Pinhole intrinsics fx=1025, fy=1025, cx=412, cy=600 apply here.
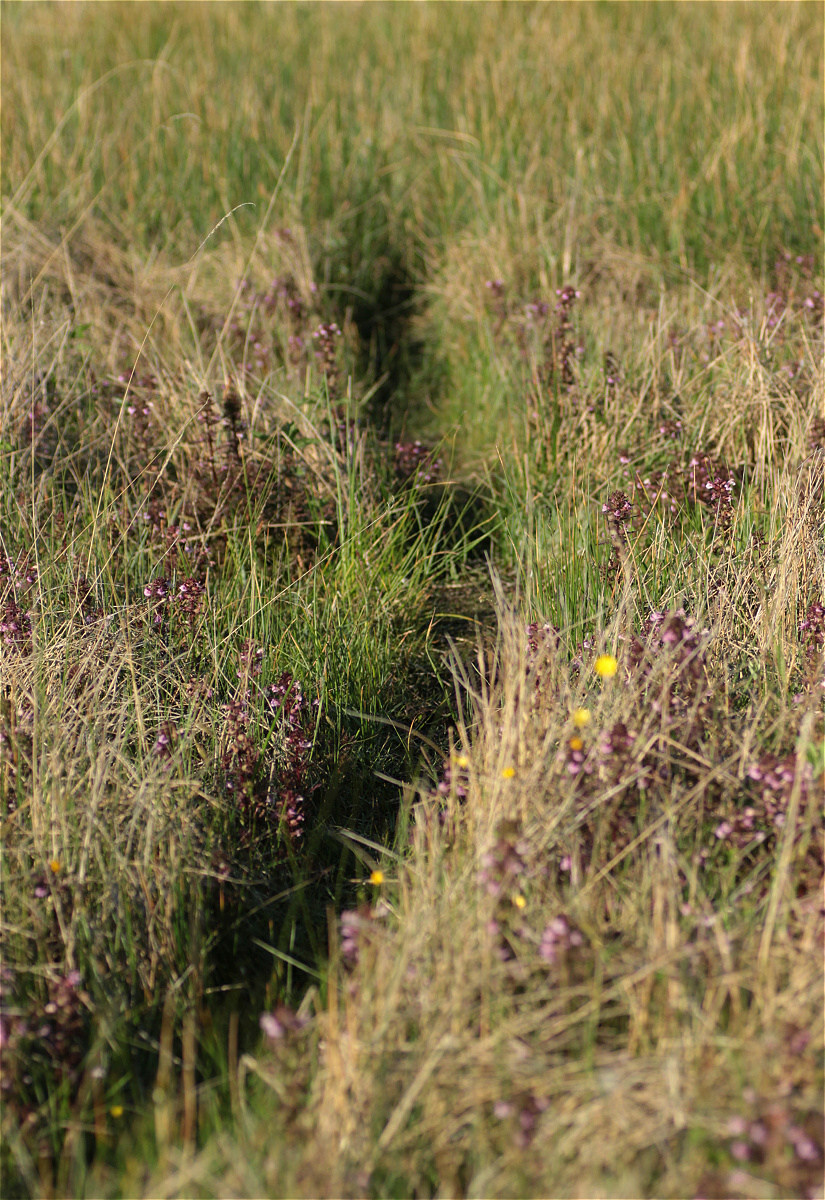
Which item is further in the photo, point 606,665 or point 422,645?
point 422,645

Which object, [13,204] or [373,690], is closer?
[373,690]

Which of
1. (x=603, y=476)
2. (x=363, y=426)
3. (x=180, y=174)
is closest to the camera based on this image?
(x=603, y=476)

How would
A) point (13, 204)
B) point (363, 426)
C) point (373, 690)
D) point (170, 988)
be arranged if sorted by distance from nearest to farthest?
point (170, 988), point (373, 690), point (363, 426), point (13, 204)

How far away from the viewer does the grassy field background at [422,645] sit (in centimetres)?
149

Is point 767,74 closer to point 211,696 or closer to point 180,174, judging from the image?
point 180,174

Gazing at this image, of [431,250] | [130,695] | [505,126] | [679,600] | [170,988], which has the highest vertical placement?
[505,126]

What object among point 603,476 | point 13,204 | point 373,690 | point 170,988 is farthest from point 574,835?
point 13,204

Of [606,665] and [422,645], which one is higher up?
[606,665]

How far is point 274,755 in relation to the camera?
2.29 meters

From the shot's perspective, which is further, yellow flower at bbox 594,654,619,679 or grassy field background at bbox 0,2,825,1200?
yellow flower at bbox 594,654,619,679

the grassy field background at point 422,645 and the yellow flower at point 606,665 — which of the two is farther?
the yellow flower at point 606,665

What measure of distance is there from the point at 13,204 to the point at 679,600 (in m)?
3.57

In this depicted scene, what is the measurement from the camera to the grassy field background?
4.88 ft

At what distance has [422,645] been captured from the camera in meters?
2.90
